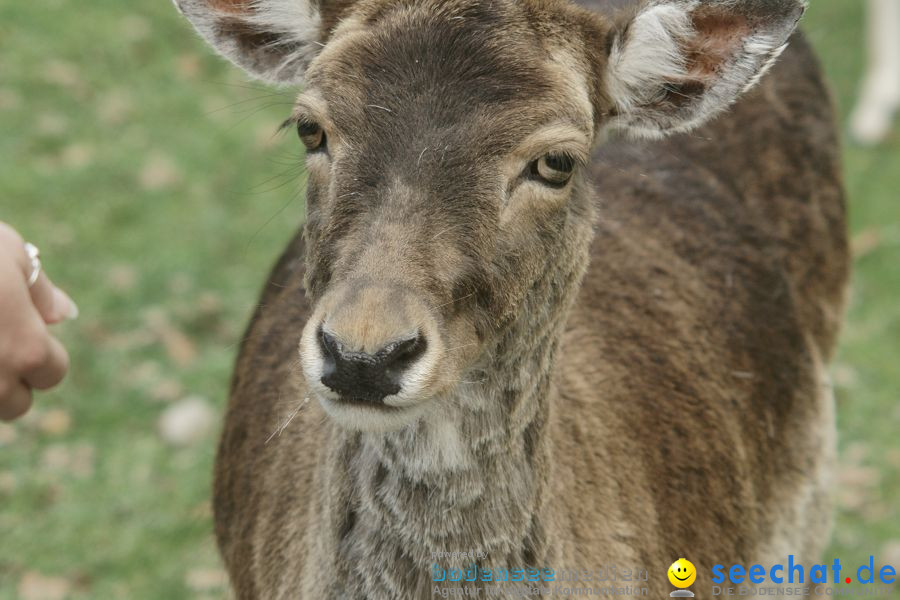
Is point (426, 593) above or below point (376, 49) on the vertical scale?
below

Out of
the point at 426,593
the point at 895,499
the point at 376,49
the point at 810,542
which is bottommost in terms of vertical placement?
the point at 895,499

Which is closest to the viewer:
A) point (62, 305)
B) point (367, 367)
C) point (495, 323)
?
point (367, 367)

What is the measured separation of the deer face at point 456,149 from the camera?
252cm

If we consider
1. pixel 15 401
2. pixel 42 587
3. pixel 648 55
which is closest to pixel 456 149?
pixel 648 55

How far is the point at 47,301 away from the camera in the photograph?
10.3 ft

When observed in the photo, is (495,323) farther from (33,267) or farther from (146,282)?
(146,282)

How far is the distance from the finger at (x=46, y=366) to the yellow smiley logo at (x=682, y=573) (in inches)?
80.0

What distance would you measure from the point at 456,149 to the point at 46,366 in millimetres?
1303

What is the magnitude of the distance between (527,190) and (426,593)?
110cm

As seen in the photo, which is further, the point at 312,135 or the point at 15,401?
the point at 15,401

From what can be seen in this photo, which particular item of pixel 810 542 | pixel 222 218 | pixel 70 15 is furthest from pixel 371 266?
pixel 70 15

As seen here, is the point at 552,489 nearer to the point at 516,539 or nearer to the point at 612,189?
the point at 516,539

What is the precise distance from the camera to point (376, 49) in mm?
2859

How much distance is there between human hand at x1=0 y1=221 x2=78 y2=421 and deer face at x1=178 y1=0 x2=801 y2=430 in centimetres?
75
